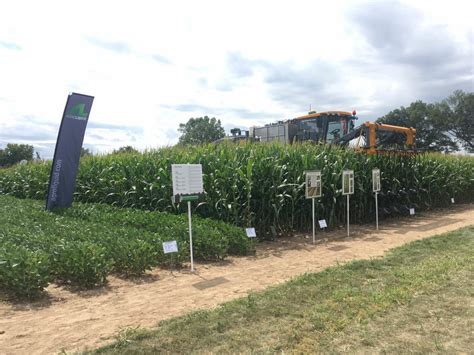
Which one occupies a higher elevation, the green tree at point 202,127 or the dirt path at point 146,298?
the green tree at point 202,127

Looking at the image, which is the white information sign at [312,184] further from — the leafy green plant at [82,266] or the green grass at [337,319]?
the leafy green plant at [82,266]

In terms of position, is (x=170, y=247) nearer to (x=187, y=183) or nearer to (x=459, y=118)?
(x=187, y=183)

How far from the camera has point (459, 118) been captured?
41.4 m

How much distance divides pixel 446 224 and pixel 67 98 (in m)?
10.9

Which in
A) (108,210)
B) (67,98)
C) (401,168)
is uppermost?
(67,98)

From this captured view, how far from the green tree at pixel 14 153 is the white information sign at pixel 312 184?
53.2m

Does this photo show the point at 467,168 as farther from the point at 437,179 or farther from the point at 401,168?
the point at 401,168

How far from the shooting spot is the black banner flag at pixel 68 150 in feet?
32.5

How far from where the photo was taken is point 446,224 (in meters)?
10.9

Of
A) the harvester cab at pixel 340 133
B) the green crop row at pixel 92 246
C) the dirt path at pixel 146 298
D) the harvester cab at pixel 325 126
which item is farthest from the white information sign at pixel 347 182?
the harvester cab at pixel 325 126

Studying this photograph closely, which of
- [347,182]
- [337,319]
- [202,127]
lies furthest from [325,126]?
[202,127]

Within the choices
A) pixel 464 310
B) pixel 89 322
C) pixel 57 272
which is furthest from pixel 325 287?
pixel 57 272

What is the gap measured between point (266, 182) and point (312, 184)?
107 centimetres

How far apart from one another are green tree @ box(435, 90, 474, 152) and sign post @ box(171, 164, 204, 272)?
4240cm
